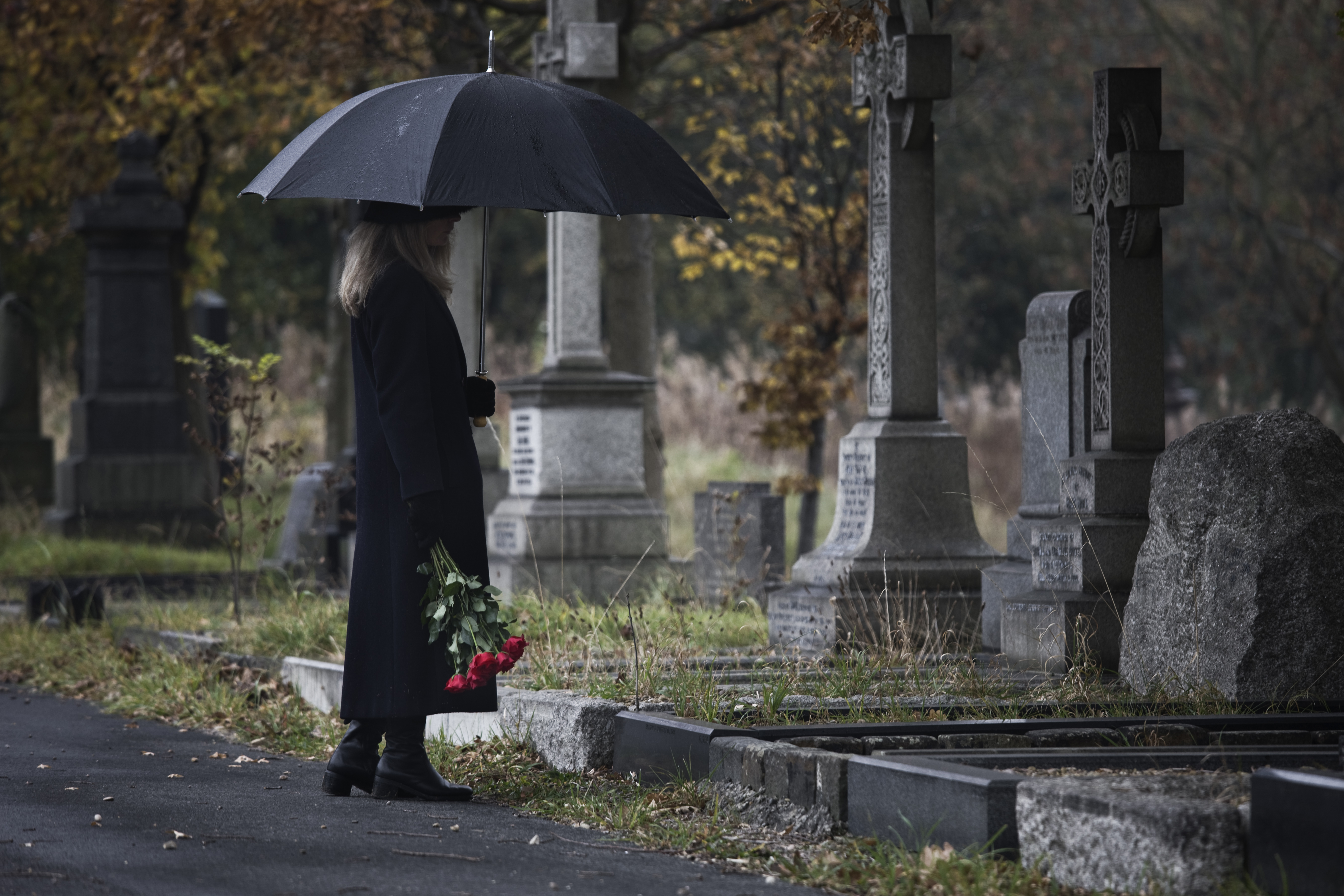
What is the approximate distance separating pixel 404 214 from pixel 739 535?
19.8 feet

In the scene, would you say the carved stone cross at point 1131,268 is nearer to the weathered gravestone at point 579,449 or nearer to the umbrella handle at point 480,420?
the umbrella handle at point 480,420

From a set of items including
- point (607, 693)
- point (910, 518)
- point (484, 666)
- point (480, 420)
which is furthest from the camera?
point (910, 518)

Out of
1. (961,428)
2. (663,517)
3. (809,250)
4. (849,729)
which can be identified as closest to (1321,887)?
(849,729)

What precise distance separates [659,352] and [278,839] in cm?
2395

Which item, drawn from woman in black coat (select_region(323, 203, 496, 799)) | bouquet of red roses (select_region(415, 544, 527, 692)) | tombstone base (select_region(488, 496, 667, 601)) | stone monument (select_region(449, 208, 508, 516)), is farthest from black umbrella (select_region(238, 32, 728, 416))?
stone monument (select_region(449, 208, 508, 516))

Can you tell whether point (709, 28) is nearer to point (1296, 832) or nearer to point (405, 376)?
point (405, 376)

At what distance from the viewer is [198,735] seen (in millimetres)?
7844

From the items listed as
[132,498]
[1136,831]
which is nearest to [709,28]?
[132,498]

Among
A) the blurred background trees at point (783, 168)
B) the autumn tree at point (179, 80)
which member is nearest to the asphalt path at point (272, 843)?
the blurred background trees at point (783, 168)

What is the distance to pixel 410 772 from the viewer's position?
19.5 ft

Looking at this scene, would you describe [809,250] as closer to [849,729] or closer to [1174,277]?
[849,729]

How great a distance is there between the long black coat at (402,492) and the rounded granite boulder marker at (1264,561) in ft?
8.68

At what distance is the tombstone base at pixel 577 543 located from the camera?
35.7 ft

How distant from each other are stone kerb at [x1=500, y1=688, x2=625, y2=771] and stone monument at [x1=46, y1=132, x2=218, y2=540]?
32.8 feet
